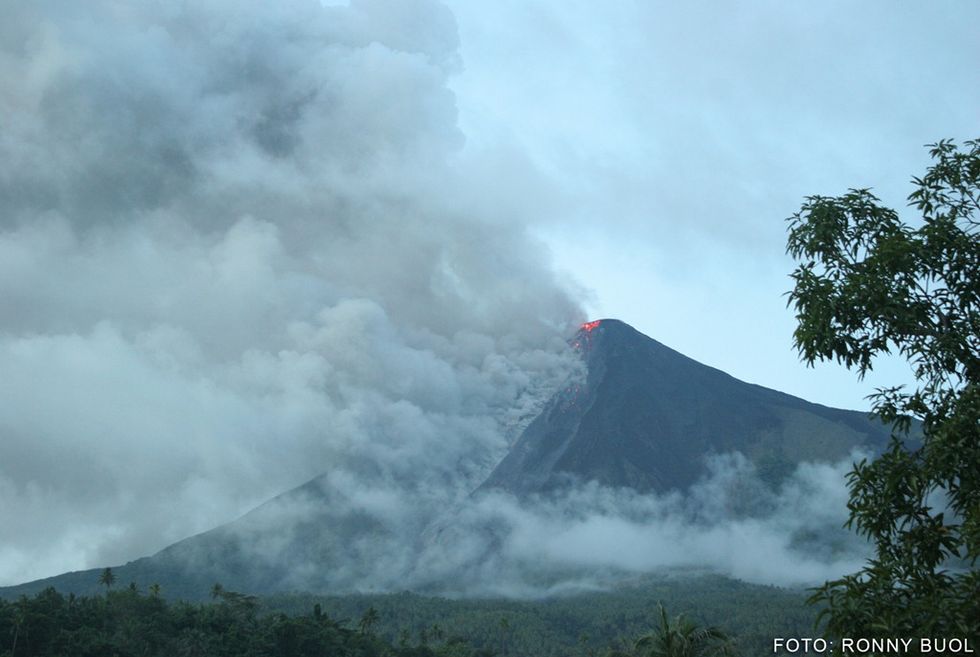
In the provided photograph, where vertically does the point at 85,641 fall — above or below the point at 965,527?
below

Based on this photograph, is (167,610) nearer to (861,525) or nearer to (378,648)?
(378,648)

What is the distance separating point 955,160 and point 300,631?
336 feet

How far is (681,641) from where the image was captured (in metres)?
38.8

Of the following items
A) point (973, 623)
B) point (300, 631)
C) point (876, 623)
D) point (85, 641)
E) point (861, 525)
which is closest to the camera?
point (973, 623)

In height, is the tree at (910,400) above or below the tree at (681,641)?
above

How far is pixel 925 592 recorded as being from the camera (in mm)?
13211

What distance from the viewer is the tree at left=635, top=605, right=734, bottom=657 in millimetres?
38719

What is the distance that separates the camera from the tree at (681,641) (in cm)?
3872

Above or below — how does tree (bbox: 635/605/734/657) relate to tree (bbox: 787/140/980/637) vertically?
below

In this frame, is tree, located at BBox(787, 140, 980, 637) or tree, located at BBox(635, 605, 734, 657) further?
tree, located at BBox(635, 605, 734, 657)

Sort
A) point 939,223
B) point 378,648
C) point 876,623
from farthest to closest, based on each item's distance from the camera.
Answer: point 378,648
point 939,223
point 876,623

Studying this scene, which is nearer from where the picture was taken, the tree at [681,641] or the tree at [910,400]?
the tree at [910,400]

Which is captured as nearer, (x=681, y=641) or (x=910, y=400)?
(x=910, y=400)

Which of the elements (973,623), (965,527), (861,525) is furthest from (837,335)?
(973,623)
